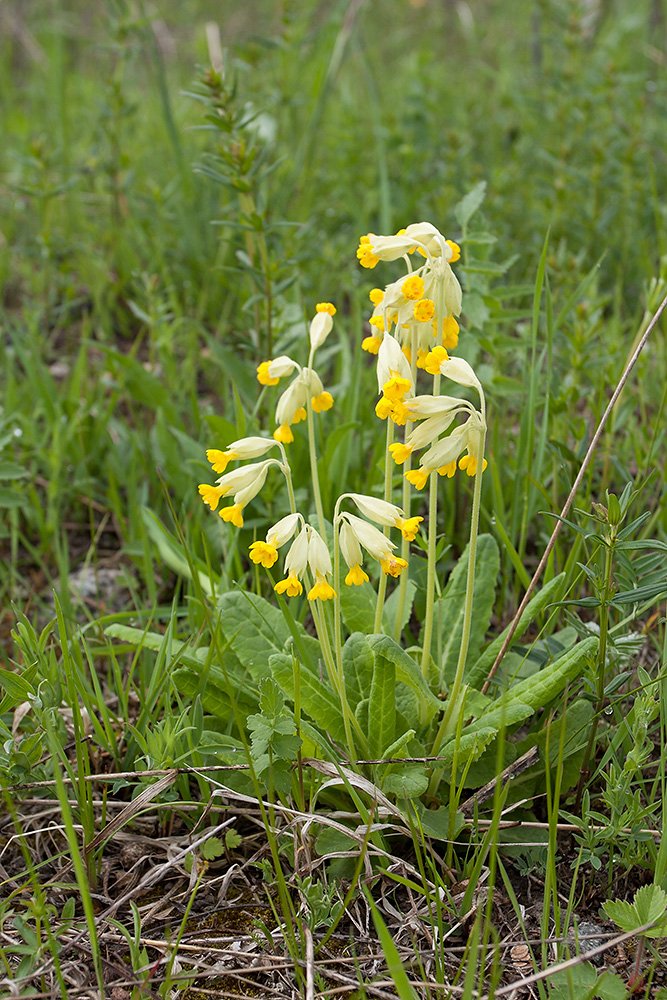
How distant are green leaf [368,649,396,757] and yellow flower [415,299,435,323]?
71cm

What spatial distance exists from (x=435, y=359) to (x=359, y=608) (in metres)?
0.85

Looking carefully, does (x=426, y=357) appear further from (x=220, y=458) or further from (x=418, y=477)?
(x=220, y=458)

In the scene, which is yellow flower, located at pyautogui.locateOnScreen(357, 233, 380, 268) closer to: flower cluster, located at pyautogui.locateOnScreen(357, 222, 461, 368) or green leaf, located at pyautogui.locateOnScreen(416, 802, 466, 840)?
flower cluster, located at pyautogui.locateOnScreen(357, 222, 461, 368)

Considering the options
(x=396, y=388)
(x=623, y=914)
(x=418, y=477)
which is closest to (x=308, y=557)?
(x=418, y=477)

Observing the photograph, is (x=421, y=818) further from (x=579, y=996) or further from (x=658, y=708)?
(x=658, y=708)

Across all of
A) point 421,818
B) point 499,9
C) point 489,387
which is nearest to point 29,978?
point 421,818

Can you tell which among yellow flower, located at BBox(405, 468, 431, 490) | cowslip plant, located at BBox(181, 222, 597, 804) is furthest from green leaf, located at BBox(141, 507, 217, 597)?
yellow flower, located at BBox(405, 468, 431, 490)

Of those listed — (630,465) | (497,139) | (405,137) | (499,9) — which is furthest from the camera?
(499,9)

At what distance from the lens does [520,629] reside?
2.01 meters

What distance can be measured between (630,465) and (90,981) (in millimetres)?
2360

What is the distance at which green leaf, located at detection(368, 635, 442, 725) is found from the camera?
1.74 m

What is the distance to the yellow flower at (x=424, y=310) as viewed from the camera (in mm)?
1511

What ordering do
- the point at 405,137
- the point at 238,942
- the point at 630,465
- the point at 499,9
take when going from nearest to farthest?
the point at 238,942, the point at 630,465, the point at 405,137, the point at 499,9

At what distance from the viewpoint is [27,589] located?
9.12 feet
